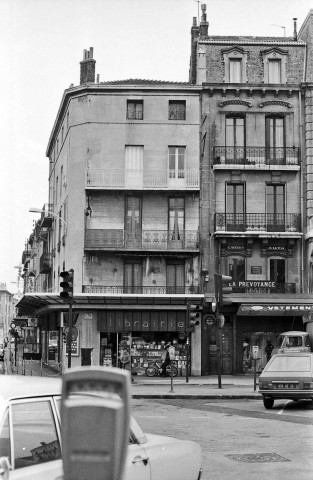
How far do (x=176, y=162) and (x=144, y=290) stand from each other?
653cm

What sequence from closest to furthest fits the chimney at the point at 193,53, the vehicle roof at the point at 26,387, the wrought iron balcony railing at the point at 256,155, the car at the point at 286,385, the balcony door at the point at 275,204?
the vehicle roof at the point at 26,387 → the car at the point at 286,385 → the balcony door at the point at 275,204 → the wrought iron balcony railing at the point at 256,155 → the chimney at the point at 193,53

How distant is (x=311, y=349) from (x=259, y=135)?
10.9 meters

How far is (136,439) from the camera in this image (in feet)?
19.5

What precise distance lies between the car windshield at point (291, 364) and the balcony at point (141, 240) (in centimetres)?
1713

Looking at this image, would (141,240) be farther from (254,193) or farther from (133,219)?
(254,193)

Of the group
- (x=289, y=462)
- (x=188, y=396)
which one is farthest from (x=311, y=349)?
(x=289, y=462)

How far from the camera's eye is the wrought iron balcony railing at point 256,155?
38281 millimetres

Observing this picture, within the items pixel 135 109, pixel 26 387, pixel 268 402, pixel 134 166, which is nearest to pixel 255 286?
pixel 134 166

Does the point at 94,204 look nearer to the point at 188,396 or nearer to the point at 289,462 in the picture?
the point at 188,396

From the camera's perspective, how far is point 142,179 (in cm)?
3847

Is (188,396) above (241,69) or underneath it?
underneath

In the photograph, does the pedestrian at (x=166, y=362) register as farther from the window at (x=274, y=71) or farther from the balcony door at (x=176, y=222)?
the window at (x=274, y=71)

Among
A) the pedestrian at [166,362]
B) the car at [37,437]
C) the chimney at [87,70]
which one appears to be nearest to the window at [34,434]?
the car at [37,437]

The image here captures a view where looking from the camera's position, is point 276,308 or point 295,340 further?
point 276,308
